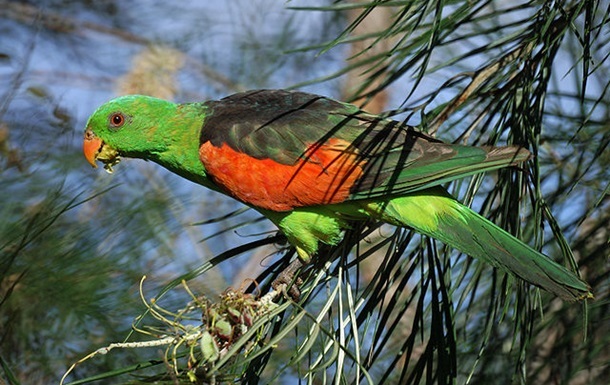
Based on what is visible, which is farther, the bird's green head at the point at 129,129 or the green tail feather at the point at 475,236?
the bird's green head at the point at 129,129

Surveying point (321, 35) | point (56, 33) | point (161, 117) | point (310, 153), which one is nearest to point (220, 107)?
point (161, 117)

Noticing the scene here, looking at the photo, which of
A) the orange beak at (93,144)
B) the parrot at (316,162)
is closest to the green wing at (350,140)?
the parrot at (316,162)

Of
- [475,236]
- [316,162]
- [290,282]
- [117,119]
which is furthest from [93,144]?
[475,236]

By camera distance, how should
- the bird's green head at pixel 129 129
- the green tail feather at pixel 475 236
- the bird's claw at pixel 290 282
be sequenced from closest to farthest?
the green tail feather at pixel 475 236 → the bird's claw at pixel 290 282 → the bird's green head at pixel 129 129

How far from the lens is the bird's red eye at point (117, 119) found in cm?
201

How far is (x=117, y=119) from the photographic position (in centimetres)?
202

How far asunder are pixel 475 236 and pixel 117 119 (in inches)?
36.6

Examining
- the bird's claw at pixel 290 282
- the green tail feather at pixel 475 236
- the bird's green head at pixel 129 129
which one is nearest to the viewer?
the green tail feather at pixel 475 236

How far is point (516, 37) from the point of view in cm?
162

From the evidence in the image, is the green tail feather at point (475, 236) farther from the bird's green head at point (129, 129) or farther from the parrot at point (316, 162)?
the bird's green head at point (129, 129)

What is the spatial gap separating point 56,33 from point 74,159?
2.11 meters

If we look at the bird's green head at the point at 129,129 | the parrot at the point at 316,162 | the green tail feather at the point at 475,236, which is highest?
the bird's green head at the point at 129,129

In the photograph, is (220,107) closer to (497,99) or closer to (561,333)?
(497,99)

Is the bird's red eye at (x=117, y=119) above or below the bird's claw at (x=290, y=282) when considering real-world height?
above
